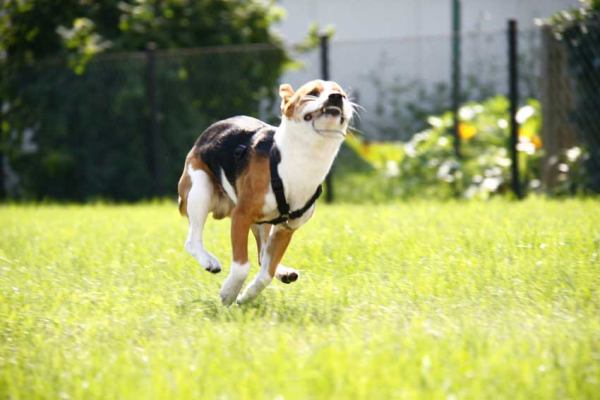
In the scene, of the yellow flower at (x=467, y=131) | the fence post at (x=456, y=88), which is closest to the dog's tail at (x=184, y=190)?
the fence post at (x=456, y=88)

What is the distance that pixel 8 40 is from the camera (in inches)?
510

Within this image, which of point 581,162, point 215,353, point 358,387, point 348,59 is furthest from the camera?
point 348,59

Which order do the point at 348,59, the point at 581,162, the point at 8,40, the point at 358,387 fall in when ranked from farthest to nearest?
1. the point at 8,40
2. the point at 348,59
3. the point at 581,162
4. the point at 358,387

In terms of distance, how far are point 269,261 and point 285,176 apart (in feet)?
1.63

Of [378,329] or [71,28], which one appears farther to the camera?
[71,28]

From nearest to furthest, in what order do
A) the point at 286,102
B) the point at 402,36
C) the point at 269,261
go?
the point at 286,102
the point at 269,261
the point at 402,36

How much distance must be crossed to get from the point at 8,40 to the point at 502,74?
658 cm

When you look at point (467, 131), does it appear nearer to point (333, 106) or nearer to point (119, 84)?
point (119, 84)

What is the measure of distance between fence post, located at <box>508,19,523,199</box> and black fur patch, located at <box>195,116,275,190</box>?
17.0 feet

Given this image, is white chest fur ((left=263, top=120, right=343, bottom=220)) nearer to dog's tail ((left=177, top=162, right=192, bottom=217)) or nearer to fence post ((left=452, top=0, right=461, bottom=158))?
dog's tail ((left=177, top=162, right=192, bottom=217))

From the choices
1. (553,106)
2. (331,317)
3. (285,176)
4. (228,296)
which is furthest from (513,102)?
(331,317)

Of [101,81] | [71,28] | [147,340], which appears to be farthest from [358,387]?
[71,28]

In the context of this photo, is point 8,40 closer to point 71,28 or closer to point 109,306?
point 71,28

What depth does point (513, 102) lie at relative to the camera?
33.9 feet
